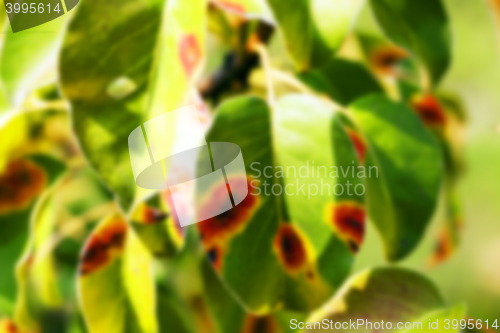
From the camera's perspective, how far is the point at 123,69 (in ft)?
0.89

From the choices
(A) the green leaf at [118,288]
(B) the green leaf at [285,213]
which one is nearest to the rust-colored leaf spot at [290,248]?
(B) the green leaf at [285,213]

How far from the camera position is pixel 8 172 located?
336mm

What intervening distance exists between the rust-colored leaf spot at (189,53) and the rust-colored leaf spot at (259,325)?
0.19m

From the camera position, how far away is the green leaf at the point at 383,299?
0.98 feet

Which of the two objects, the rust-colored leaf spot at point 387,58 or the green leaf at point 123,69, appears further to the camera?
the rust-colored leaf spot at point 387,58

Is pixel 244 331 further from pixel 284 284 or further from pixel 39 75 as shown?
pixel 39 75

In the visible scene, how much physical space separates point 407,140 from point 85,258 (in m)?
0.26

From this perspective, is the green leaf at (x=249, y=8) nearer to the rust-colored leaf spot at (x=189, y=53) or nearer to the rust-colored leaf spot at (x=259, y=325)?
the rust-colored leaf spot at (x=189, y=53)

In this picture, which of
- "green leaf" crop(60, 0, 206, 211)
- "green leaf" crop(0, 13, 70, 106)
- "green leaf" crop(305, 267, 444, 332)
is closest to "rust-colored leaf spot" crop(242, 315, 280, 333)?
"green leaf" crop(305, 267, 444, 332)

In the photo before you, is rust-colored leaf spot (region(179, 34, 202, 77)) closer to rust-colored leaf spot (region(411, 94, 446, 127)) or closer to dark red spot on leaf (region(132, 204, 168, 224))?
dark red spot on leaf (region(132, 204, 168, 224))

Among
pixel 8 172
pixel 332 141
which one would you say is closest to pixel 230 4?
pixel 332 141

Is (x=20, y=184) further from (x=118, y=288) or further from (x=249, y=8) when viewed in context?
(x=249, y=8)

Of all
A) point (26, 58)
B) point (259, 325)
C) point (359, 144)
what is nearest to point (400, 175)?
point (359, 144)

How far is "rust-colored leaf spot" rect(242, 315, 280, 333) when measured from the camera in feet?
1.03
